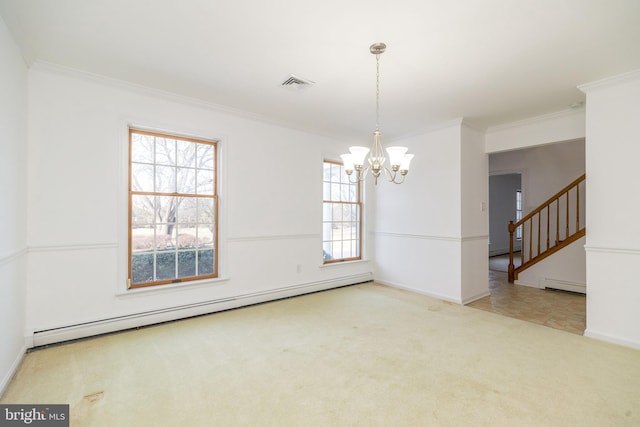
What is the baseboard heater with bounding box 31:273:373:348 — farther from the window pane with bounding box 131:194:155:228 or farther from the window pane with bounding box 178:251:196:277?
the window pane with bounding box 131:194:155:228

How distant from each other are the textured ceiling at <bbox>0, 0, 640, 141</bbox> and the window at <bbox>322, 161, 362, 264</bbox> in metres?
1.77

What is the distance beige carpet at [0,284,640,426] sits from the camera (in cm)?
183

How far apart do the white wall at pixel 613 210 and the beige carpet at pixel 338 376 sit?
309mm

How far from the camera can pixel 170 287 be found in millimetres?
3377

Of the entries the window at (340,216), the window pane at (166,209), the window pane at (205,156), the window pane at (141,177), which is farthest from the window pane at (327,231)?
the window pane at (141,177)

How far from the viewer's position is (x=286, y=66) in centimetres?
274

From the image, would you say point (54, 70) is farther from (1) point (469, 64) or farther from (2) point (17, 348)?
(1) point (469, 64)

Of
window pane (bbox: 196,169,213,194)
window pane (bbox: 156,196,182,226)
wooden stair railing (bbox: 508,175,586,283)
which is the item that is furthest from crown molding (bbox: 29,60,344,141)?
wooden stair railing (bbox: 508,175,586,283)

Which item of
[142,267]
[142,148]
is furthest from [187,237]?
[142,148]

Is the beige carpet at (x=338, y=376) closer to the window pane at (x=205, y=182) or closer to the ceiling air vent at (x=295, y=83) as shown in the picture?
the window pane at (x=205, y=182)

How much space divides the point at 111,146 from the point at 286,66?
1984 millimetres

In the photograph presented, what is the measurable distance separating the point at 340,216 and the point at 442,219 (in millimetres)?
1666

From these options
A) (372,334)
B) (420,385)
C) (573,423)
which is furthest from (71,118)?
(573,423)

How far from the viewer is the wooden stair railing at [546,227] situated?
4.99m
